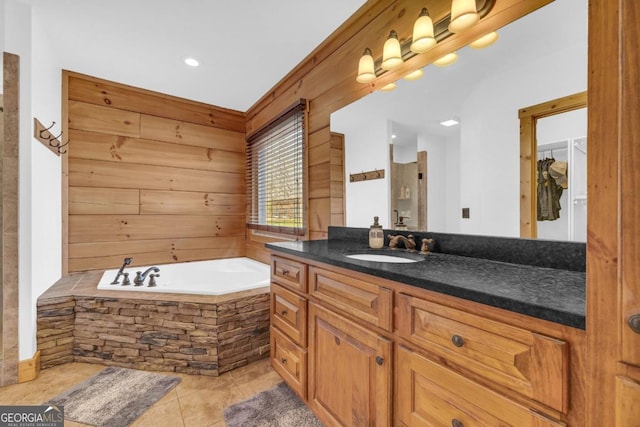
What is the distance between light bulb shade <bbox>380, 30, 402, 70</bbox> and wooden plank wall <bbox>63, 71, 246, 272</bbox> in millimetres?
2519

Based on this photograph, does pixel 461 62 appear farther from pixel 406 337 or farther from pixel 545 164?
pixel 406 337

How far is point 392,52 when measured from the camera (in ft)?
5.13

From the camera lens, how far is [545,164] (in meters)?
1.13

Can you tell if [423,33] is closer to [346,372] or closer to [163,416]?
[346,372]

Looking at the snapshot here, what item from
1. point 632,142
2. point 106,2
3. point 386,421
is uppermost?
point 106,2

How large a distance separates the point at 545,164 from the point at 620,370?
2.81ft

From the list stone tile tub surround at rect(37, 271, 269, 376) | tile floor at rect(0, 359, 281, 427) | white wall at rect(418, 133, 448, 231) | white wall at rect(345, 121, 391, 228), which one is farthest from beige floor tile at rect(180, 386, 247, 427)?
white wall at rect(418, 133, 448, 231)

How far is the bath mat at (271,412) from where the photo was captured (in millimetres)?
1524

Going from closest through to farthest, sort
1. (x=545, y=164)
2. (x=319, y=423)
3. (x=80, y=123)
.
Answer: (x=545, y=164), (x=319, y=423), (x=80, y=123)

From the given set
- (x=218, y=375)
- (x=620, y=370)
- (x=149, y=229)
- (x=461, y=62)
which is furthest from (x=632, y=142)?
(x=149, y=229)

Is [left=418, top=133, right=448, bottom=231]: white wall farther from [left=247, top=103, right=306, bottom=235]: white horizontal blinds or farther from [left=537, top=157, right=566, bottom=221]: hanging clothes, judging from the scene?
[left=247, top=103, right=306, bottom=235]: white horizontal blinds

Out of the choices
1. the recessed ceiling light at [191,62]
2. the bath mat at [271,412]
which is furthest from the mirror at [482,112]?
the recessed ceiling light at [191,62]

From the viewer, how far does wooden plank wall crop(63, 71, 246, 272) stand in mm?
2787

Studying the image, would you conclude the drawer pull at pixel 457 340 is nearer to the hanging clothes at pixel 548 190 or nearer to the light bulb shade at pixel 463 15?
the hanging clothes at pixel 548 190
